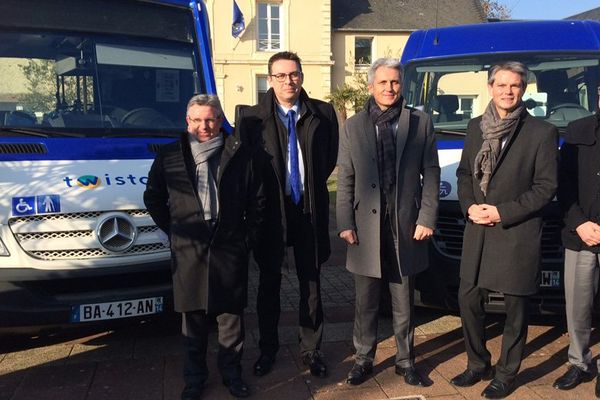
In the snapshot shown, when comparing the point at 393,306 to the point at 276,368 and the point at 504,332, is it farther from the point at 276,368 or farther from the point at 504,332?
the point at 276,368

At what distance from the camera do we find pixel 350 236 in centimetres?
385

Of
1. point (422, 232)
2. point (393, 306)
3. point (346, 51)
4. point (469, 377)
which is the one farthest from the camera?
point (346, 51)

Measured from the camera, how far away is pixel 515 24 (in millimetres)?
5695

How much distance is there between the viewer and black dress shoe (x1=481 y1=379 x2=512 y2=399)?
3.72m

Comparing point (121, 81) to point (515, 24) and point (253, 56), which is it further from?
point (253, 56)

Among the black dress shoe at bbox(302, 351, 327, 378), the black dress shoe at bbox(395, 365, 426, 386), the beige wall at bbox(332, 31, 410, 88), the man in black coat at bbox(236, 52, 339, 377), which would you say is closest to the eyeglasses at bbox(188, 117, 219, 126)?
the man in black coat at bbox(236, 52, 339, 377)

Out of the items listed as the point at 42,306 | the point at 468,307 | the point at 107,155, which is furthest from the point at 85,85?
the point at 468,307

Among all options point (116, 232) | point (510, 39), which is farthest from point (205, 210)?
point (510, 39)

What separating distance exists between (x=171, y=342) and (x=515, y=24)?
4292 mm

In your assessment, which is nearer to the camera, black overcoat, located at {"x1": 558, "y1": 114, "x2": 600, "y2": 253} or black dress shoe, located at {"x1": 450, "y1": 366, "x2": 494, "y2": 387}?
black overcoat, located at {"x1": 558, "y1": 114, "x2": 600, "y2": 253}

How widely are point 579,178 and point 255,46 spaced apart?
2489cm

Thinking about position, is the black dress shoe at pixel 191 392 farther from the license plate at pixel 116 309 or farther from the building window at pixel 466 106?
the building window at pixel 466 106

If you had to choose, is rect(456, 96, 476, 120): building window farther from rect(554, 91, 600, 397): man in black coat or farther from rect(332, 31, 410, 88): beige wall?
rect(332, 31, 410, 88): beige wall

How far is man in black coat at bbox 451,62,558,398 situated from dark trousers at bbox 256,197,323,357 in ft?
3.31
